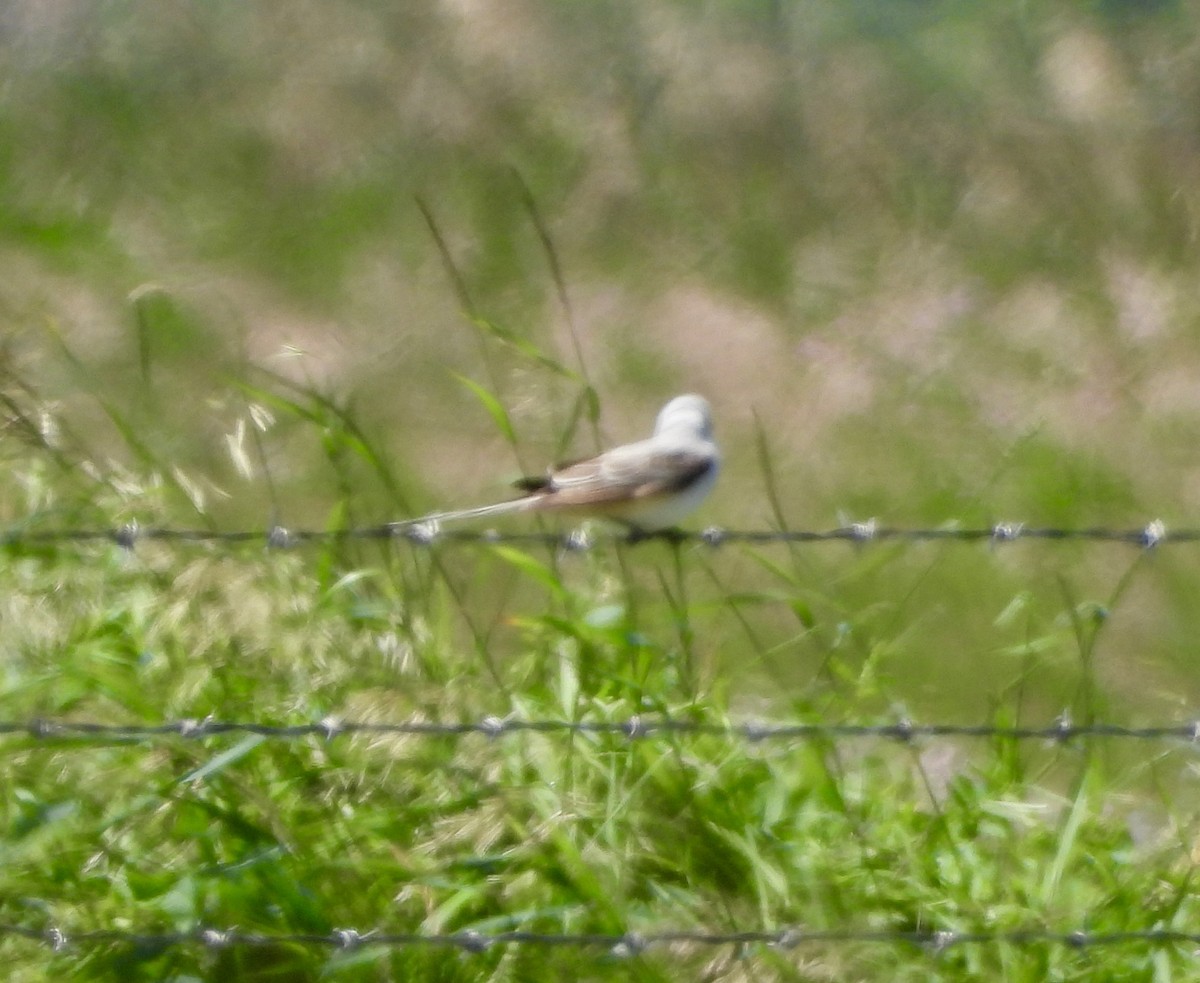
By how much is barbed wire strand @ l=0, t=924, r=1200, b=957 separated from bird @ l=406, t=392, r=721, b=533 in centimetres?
103

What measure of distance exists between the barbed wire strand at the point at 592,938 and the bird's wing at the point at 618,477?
1.04 meters

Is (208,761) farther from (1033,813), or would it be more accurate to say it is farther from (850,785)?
(1033,813)

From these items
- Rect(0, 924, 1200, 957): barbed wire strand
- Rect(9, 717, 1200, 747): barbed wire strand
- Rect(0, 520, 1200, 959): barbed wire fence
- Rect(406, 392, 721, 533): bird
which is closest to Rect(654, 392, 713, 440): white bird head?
Rect(406, 392, 721, 533): bird

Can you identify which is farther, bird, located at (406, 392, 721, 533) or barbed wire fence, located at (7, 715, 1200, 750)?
bird, located at (406, 392, 721, 533)

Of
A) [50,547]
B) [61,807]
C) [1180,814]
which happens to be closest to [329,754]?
[61,807]

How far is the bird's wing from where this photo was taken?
3217 mm

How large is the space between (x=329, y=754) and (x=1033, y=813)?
163 cm

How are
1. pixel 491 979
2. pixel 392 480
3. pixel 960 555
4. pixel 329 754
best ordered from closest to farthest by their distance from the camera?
1. pixel 491 979
2. pixel 329 754
3. pixel 392 480
4. pixel 960 555

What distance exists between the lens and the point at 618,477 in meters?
3.24

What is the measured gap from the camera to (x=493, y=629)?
332 cm

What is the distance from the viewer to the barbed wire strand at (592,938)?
2.27 meters

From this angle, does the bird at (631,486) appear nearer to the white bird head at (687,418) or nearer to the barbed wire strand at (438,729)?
the white bird head at (687,418)

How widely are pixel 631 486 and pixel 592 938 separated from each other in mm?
1253

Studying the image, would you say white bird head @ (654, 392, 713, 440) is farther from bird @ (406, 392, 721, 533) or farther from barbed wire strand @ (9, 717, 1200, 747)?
barbed wire strand @ (9, 717, 1200, 747)
